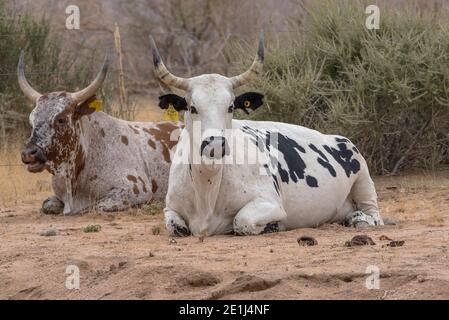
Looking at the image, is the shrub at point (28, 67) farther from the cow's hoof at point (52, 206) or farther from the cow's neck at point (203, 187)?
the cow's neck at point (203, 187)

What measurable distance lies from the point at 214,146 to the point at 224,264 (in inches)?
48.1

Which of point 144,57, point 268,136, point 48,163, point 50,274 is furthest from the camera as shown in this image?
point 144,57

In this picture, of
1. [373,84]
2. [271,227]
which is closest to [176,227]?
[271,227]

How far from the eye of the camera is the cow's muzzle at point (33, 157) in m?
11.6

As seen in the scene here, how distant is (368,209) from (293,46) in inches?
189

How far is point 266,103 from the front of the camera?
14125mm

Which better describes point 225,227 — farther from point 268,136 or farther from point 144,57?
point 144,57

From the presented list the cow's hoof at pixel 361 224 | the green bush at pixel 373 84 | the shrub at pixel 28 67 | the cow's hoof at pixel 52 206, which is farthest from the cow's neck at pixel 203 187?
the shrub at pixel 28 67

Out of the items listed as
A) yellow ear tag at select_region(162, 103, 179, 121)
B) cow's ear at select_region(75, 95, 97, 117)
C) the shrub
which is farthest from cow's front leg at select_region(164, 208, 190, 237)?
the shrub

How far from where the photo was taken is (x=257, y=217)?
9328mm

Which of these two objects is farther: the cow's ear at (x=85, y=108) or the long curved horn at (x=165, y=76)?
the cow's ear at (x=85, y=108)

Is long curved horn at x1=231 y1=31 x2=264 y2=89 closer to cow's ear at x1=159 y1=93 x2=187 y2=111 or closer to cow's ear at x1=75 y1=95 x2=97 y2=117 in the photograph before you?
cow's ear at x1=159 y1=93 x2=187 y2=111

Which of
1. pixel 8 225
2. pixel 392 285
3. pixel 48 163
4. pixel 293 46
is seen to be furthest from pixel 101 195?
pixel 392 285

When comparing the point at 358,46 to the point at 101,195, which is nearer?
the point at 101,195
